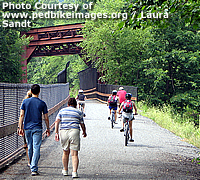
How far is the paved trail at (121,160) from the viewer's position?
7.28 meters

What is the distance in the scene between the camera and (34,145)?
23.5 feet

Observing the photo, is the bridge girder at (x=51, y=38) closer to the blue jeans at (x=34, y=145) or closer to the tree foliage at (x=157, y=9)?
the tree foliage at (x=157, y=9)

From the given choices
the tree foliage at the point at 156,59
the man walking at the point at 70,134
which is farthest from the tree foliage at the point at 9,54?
the man walking at the point at 70,134

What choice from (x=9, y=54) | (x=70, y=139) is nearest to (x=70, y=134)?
(x=70, y=139)

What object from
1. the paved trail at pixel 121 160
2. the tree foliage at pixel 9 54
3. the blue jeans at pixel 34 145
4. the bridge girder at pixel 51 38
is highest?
the bridge girder at pixel 51 38

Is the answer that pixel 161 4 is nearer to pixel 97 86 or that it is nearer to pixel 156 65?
pixel 156 65

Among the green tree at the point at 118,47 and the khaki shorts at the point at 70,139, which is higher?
the green tree at the point at 118,47

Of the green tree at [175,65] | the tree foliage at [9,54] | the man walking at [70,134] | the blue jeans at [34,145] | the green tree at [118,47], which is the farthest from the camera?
the green tree at [118,47]

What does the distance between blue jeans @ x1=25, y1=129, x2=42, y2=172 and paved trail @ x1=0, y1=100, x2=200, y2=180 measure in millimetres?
289

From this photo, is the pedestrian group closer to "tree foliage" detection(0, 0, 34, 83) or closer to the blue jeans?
the blue jeans

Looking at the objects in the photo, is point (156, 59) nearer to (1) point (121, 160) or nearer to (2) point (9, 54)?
(2) point (9, 54)

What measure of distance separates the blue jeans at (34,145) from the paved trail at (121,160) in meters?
0.29

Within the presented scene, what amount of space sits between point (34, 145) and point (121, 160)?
2658 mm

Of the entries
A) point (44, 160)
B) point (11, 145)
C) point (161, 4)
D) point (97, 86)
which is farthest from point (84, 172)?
point (97, 86)
